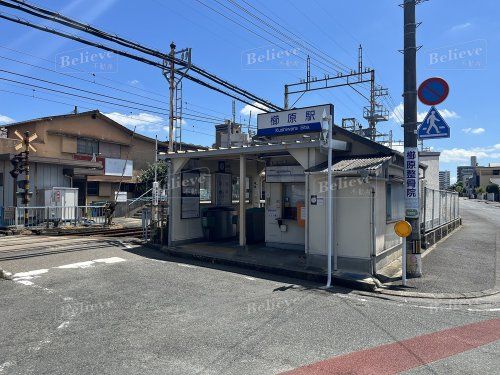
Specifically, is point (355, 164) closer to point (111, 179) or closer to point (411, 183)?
point (411, 183)

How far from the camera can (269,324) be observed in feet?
17.8

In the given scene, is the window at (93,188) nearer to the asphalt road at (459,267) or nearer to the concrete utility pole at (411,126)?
the asphalt road at (459,267)

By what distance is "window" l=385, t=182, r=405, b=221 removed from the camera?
10020 millimetres

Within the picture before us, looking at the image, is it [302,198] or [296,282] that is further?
[302,198]

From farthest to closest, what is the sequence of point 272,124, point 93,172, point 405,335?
point 93,172, point 272,124, point 405,335

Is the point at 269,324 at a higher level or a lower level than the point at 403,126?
lower

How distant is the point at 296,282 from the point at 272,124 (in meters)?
5.76

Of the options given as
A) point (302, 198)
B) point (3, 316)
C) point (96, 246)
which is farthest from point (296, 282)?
point (96, 246)

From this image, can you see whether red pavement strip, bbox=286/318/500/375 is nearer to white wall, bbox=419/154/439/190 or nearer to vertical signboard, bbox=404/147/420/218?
vertical signboard, bbox=404/147/420/218

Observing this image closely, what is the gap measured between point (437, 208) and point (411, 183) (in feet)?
26.6

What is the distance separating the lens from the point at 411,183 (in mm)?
8672

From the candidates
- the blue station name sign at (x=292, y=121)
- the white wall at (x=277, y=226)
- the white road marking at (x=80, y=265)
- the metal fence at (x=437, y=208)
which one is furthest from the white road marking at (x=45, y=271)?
the metal fence at (x=437, y=208)

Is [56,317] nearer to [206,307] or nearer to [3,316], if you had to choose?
[3,316]

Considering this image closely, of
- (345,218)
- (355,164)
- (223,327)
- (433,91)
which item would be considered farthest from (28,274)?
(433,91)
